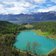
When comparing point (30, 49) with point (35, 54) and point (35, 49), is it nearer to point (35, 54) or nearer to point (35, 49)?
point (35, 49)

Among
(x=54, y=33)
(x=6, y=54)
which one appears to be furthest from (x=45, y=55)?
(x=54, y=33)

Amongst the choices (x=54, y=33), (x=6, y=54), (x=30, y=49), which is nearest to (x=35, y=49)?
(x=30, y=49)

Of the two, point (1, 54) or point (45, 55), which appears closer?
point (1, 54)

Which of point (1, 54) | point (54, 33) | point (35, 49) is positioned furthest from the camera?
point (54, 33)

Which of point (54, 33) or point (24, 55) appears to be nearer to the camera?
point (24, 55)

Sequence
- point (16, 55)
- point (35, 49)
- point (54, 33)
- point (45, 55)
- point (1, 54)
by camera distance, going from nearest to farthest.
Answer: point (1, 54) → point (16, 55) → point (45, 55) → point (35, 49) → point (54, 33)

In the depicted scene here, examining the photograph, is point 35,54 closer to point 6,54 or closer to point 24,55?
point 24,55

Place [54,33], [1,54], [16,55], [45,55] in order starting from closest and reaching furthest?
[1,54] → [16,55] → [45,55] → [54,33]

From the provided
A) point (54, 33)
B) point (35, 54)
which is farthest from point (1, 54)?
point (54, 33)
